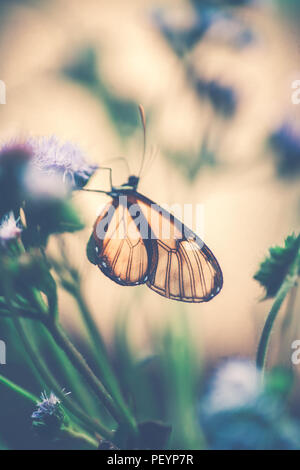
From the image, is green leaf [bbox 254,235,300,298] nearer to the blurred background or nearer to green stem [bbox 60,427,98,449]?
the blurred background

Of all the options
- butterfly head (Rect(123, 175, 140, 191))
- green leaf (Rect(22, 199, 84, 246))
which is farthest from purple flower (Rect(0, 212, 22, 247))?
butterfly head (Rect(123, 175, 140, 191))

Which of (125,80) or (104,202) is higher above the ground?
(125,80)

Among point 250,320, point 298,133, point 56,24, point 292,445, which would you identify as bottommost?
point 292,445

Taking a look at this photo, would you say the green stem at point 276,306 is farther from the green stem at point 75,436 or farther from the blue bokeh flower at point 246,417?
the green stem at point 75,436

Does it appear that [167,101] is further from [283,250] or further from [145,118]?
[283,250]

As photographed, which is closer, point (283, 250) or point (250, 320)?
point (283, 250)
